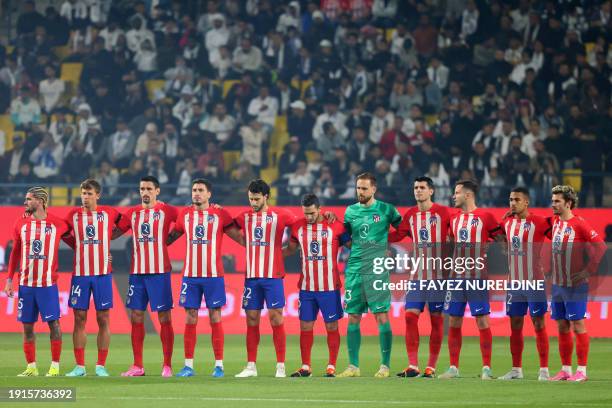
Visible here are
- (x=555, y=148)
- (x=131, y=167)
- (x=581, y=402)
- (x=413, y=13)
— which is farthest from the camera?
(x=413, y=13)

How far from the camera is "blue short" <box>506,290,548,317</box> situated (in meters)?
14.1

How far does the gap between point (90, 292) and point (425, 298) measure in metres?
3.79

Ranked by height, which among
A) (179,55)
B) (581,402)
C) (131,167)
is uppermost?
(179,55)

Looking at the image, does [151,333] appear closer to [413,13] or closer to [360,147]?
[360,147]

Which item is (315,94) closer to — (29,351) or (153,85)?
(153,85)

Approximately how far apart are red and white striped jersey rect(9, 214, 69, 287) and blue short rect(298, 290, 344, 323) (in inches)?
113

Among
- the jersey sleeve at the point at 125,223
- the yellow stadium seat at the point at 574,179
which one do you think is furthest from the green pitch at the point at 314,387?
the yellow stadium seat at the point at 574,179

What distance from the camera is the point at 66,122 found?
88.8 ft

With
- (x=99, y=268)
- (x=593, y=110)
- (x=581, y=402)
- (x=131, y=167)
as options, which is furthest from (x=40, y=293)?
(x=593, y=110)

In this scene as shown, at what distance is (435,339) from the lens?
14.5 meters

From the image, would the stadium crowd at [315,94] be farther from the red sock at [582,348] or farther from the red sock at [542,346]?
the red sock at [582,348]

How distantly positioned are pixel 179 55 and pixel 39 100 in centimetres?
315

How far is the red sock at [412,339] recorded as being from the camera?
14.4 m

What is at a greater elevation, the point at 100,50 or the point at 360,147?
the point at 100,50
